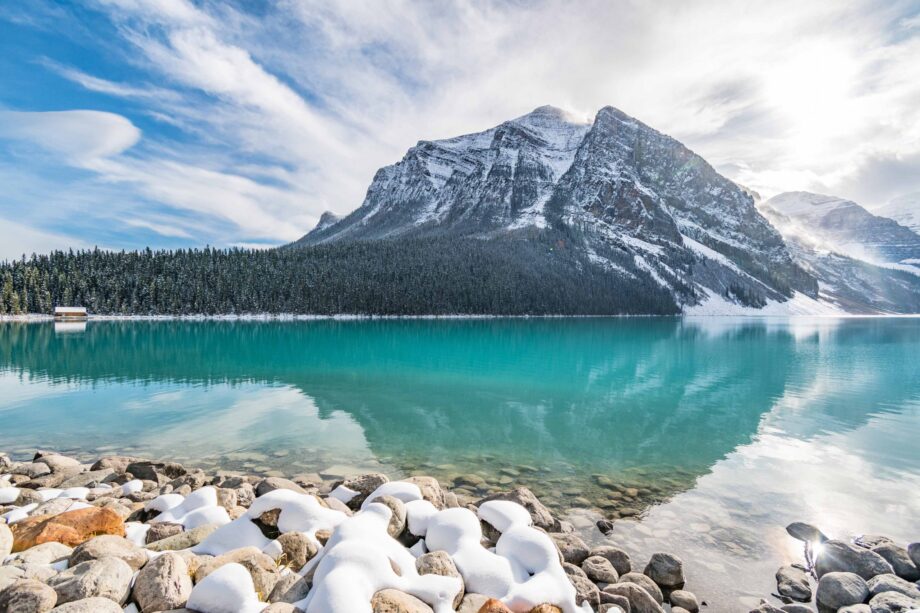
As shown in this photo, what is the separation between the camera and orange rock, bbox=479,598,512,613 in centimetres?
618

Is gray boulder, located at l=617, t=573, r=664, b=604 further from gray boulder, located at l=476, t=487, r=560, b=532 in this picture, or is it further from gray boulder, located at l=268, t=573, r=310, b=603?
gray boulder, located at l=268, t=573, r=310, b=603

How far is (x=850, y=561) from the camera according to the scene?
1025cm

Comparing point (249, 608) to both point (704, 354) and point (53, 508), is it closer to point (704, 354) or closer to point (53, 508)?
point (53, 508)

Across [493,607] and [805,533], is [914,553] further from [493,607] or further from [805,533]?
[493,607]

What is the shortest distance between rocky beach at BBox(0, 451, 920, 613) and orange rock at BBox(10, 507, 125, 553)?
26 mm

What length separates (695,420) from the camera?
26.8m

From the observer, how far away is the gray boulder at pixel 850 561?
10055 millimetres

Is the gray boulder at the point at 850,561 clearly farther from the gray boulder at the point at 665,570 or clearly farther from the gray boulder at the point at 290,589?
the gray boulder at the point at 290,589

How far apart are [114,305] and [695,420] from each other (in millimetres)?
154859

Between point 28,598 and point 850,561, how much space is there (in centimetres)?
1458

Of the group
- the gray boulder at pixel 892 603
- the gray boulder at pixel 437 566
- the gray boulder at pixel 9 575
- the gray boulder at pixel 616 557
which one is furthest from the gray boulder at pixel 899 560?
the gray boulder at pixel 9 575

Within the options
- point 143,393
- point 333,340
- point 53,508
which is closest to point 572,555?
point 53,508

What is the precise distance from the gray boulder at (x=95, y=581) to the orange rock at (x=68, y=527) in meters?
2.24

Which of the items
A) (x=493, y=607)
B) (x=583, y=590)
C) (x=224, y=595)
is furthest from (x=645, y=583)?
(x=224, y=595)
